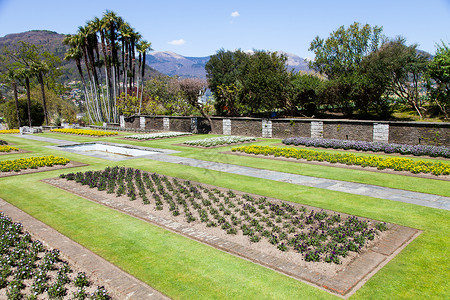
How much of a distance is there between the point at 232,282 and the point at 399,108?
158 ft

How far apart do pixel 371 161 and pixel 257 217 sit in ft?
29.7

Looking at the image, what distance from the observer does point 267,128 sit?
93.1 ft

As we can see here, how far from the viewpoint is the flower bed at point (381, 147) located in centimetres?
1769

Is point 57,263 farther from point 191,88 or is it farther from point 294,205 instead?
point 191,88

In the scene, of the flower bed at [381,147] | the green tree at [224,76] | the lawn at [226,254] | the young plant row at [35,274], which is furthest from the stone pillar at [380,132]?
the green tree at [224,76]

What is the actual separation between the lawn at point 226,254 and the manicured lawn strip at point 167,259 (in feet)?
0.06

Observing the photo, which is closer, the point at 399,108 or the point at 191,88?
the point at 191,88

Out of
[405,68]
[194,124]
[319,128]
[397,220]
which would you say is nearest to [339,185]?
[397,220]

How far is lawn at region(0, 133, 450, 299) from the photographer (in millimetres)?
5609

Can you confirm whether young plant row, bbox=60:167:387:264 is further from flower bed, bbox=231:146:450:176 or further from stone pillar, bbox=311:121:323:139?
stone pillar, bbox=311:121:323:139

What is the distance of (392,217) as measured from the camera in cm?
890

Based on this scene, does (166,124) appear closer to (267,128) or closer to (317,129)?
(267,128)

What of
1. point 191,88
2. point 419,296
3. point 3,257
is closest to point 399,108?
point 191,88

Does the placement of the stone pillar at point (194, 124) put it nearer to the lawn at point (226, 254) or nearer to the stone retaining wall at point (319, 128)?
the stone retaining wall at point (319, 128)
